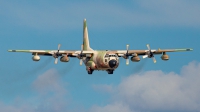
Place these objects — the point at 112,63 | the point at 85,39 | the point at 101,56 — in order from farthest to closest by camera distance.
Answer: the point at 85,39 → the point at 101,56 → the point at 112,63

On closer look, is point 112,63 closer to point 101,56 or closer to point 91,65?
point 101,56

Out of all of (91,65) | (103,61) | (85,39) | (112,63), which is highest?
(85,39)

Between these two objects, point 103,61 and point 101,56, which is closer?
point 103,61

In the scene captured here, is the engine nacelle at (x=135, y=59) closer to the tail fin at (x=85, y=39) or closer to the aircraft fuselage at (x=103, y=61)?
the aircraft fuselage at (x=103, y=61)

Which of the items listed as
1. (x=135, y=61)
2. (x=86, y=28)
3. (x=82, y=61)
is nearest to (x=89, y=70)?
(x=82, y=61)

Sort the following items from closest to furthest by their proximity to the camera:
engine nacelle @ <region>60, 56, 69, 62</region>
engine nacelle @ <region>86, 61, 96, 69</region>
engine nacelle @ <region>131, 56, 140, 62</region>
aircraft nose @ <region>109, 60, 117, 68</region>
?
aircraft nose @ <region>109, 60, 117, 68</region>
engine nacelle @ <region>60, 56, 69, 62</region>
engine nacelle @ <region>131, 56, 140, 62</region>
engine nacelle @ <region>86, 61, 96, 69</region>

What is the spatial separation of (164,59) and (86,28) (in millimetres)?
32703

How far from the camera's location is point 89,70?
144 metres

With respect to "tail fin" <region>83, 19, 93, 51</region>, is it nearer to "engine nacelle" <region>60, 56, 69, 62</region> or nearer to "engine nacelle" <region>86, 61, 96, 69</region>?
"engine nacelle" <region>86, 61, 96, 69</region>

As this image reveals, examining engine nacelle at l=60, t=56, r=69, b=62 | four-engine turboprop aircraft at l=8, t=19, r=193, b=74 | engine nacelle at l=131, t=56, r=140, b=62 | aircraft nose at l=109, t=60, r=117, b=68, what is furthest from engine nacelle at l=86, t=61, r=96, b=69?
engine nacelle at l=131, t=56, r=140, b=62

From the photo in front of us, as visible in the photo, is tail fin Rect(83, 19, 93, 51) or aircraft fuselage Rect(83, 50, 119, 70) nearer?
aircraft fuselage Rect(83, 50, 119, 70)

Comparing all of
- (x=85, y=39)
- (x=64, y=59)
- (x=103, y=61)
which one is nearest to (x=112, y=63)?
(x=103, y=61)

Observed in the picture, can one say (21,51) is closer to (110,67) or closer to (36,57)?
(36,57)

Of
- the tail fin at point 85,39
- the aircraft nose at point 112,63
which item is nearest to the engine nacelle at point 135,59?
the aircraft nose at point 112,63
